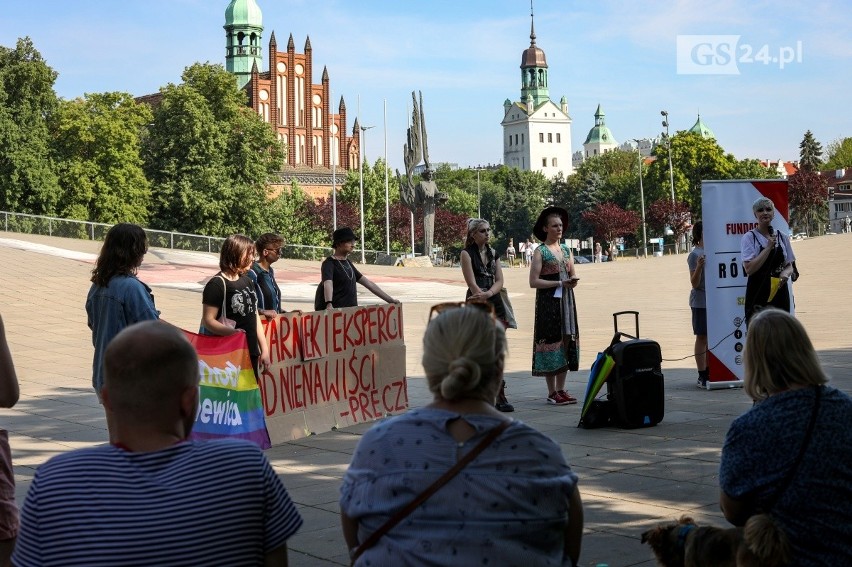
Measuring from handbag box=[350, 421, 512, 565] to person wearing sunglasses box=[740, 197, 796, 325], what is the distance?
6.73 m

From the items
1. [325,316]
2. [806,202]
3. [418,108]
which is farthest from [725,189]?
[806,202]

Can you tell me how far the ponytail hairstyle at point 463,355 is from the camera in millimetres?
2893

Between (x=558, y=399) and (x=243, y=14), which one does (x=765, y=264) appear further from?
(x=243, y=14)

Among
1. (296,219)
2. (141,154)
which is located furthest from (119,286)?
(296,219)

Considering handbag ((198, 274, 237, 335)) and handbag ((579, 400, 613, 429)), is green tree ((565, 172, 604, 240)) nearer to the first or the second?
handbag ((579, 400, 613, 429))

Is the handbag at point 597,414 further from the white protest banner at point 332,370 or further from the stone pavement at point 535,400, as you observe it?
the white protest banner at point 332,370

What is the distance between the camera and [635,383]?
8.91 meters

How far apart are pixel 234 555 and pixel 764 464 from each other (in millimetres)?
1686

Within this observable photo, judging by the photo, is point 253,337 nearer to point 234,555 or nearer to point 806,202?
point 234,555

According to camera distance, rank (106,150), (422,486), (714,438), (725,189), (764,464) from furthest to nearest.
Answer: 1. (106,150)
2. (725,189)
3. (714,438)
4. (764,464)
5. (422,486)

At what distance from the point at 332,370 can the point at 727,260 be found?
4.38m

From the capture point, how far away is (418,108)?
200 feet

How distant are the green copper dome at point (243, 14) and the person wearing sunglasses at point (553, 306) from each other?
392 ft

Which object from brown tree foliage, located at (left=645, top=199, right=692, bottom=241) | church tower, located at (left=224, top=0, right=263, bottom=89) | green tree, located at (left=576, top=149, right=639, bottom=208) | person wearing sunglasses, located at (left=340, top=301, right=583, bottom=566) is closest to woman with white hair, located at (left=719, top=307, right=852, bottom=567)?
person wearing sunglasses, located at (left=340, top=301, right=583, bottom=566)
